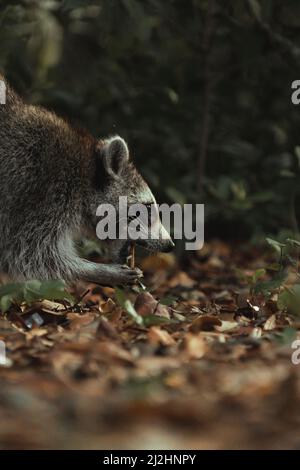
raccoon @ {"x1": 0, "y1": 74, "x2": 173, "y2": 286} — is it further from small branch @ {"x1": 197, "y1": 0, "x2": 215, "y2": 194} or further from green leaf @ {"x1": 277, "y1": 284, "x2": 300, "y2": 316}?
small branch @ {"x1": 197, "y1": 0, "x2": 215, "y2": 194}

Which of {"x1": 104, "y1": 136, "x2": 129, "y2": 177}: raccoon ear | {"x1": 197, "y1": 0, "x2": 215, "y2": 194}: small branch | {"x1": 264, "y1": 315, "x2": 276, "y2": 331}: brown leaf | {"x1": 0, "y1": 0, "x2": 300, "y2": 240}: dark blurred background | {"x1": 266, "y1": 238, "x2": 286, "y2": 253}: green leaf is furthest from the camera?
{"x1": 197, "y1": 0, "x2": 215, "y2": 194}: small branch

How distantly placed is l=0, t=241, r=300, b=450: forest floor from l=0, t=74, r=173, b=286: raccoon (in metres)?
0.53

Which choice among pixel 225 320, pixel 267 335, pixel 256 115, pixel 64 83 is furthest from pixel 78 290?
pixel 256 115

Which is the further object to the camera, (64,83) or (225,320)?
(64,83)

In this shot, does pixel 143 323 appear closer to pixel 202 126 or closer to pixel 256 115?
pixel 202 126

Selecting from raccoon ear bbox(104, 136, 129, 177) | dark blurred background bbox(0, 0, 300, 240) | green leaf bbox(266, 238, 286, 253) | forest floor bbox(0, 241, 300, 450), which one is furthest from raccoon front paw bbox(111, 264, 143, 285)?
dark blurred background bbox(0, 0, 300, 240)

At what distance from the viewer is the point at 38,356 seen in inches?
169

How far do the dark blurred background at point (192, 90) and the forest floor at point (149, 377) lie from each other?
117 inches

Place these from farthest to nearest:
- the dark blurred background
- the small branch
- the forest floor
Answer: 1. the small branch
2. the dark blurred background
3. the forest floor

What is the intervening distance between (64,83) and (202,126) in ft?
5.61

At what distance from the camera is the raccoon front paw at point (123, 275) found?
246 inches

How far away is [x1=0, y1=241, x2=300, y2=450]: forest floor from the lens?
326 cm

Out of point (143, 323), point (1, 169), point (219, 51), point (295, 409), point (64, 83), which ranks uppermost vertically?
point (219, 51)

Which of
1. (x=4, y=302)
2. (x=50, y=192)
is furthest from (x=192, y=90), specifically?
(x=4, y=302)
